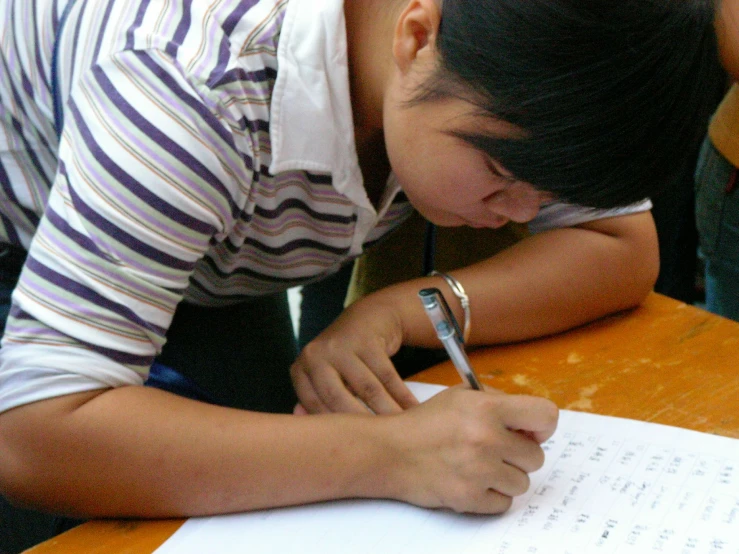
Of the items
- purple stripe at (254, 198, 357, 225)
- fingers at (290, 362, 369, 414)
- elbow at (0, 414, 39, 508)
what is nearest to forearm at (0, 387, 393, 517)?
elbow at (0, 414, 39, 508)

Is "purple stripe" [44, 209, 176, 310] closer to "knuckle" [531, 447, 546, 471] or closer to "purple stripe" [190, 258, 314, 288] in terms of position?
"purple stripe" [190, 258, 314, 288]

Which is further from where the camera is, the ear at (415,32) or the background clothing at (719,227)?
the background clothing at (719,227)

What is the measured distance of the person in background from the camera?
1.19 metres

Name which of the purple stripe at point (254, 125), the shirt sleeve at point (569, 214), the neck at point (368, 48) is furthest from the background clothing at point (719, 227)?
the purple stripe at point (254, 125)

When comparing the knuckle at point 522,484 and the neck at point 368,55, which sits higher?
the neck at point 368,55

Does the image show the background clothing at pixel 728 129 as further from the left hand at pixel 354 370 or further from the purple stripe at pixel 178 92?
the purple stripe at pixel 178 92

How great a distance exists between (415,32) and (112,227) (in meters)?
0.29

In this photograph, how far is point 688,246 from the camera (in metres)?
2.00

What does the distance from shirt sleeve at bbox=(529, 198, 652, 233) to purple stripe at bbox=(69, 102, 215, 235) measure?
18.1 inches

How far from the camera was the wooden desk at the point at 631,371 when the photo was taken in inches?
30.3

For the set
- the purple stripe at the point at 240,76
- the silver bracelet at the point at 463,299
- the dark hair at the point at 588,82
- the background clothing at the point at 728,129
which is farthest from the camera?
the background clothing at the point at 728,129

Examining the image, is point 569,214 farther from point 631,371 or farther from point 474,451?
point 474,451

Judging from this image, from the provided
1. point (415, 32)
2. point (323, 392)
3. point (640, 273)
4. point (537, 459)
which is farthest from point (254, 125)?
point (640, 273)

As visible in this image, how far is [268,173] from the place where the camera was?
0.81 m
